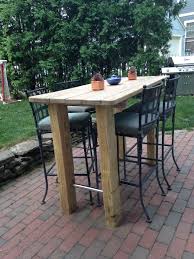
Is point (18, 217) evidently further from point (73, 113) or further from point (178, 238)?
point (178, 238)

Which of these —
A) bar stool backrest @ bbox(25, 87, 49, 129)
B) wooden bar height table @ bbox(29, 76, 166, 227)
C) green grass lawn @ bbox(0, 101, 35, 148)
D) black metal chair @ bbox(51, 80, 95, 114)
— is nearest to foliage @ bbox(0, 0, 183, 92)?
green grass lawn @ bbox(0, 101, 35, 148)

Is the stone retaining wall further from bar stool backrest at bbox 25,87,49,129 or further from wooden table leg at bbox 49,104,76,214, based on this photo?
wooden table leg at bbox 49,104,76,214

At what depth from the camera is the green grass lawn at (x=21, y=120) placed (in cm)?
412

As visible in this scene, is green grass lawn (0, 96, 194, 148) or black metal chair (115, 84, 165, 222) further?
green grass lawn (0, 96, 194, 148)

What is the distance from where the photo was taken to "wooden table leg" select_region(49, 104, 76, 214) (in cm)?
236

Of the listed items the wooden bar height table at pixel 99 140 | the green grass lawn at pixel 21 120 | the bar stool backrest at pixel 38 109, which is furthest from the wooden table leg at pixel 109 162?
the green grass lawn at pixel 21 120

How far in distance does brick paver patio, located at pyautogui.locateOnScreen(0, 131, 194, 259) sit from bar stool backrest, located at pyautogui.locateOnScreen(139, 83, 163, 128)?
81 centimetres

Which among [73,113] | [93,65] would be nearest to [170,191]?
[73,113]

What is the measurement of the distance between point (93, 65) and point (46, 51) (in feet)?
4.03

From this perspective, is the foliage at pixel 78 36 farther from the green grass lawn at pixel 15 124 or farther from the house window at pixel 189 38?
the house window at pixel 189 38

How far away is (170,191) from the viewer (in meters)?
2.88

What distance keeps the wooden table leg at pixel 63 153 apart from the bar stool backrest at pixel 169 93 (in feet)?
3.75

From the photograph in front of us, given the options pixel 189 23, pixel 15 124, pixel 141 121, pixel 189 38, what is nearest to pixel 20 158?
pixel 15 124

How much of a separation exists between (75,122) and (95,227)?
3.37 ft
